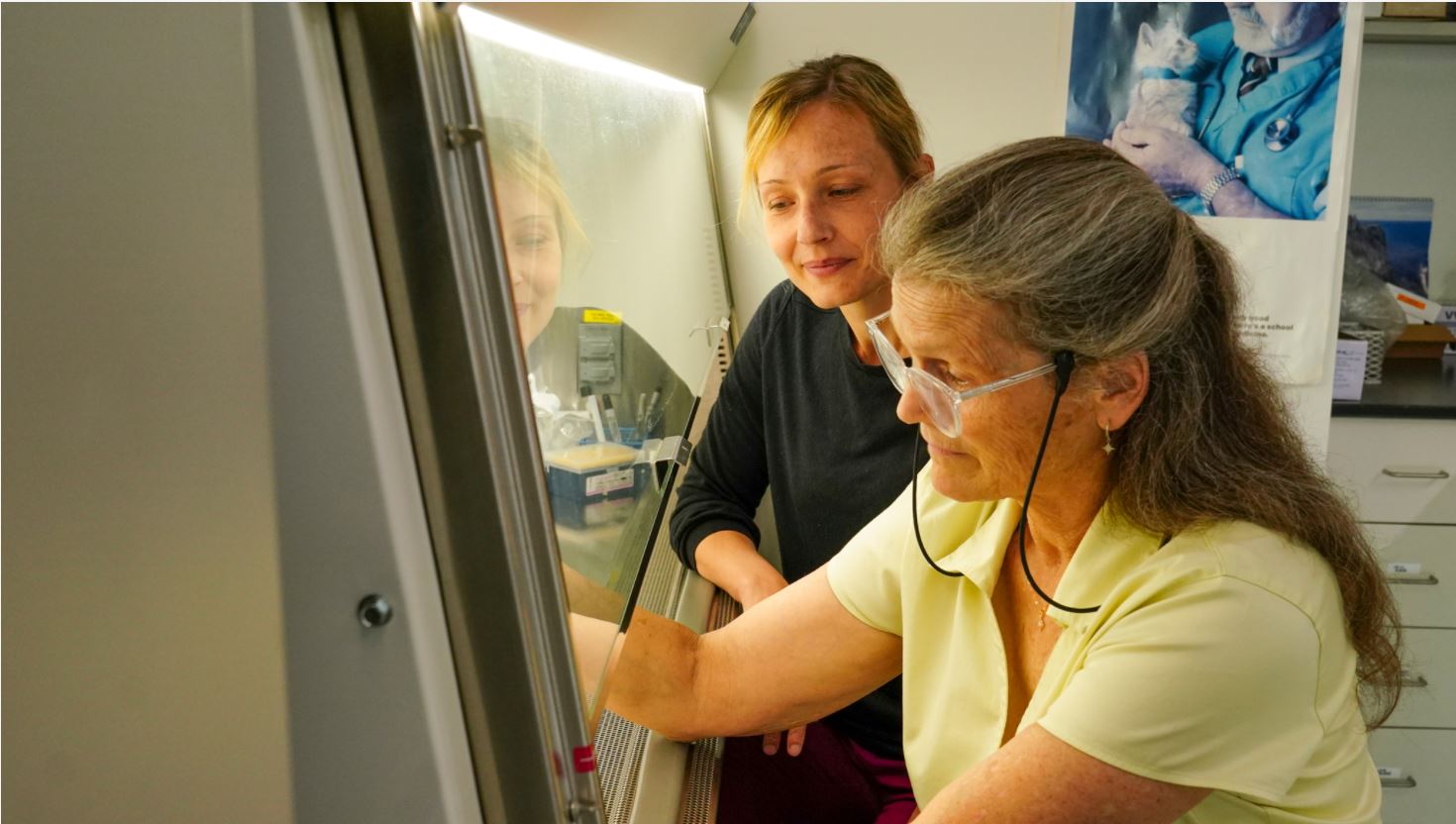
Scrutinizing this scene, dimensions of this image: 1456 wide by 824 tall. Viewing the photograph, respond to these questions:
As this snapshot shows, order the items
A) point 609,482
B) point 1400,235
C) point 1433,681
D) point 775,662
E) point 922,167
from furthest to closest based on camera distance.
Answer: point 1400,235 < point 1433,681 < point 922,167 < point 775,662 < point 609,482

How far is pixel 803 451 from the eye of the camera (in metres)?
1.78

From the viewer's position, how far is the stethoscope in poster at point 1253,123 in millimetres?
2252

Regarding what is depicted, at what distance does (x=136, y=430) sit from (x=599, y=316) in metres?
0.56

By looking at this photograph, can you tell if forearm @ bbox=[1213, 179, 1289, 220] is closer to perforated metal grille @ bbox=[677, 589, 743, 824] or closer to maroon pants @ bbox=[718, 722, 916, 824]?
maroon pants @ bbox=[718, 722, 916, 824]

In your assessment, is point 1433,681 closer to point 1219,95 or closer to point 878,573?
point 1219,95

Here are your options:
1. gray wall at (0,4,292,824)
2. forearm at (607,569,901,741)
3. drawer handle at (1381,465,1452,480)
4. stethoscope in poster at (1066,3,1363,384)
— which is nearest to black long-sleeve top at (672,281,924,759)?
forearm at (607,569,901,741)

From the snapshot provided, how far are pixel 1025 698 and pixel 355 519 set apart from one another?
0.85 meters

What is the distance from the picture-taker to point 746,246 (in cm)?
245

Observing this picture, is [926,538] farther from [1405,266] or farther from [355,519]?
[1405,266]

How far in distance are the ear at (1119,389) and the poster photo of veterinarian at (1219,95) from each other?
4.73ft

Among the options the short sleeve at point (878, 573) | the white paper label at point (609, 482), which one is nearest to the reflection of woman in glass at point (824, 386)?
the short sleeve at point (878, 573)

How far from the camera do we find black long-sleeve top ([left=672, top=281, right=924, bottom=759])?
167cm

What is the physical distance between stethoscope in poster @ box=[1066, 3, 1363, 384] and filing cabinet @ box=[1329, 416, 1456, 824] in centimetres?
44

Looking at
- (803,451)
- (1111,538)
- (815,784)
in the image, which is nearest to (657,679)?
(815,784)
